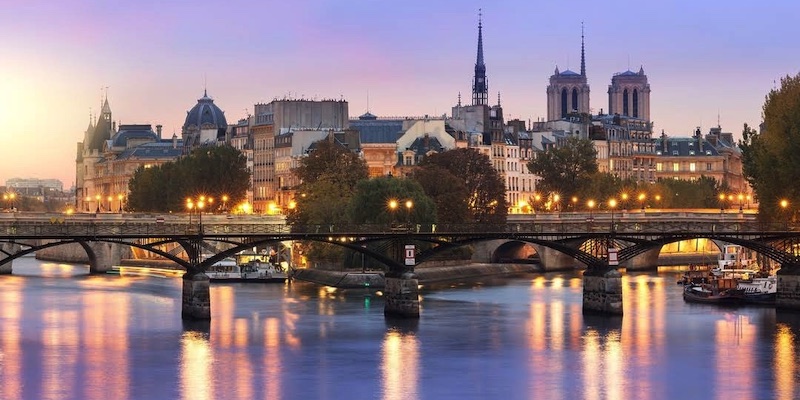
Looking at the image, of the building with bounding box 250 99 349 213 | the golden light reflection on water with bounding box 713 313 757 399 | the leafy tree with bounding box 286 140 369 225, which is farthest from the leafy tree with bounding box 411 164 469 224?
the building with bounding box 250 99 349 213

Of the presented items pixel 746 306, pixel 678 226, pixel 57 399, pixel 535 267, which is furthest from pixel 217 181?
pixel 57 399

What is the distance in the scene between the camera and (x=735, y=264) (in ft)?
406

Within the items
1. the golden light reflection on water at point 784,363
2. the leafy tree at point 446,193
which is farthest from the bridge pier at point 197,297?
the leafy tree at point 446,193

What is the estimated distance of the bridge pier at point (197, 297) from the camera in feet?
307

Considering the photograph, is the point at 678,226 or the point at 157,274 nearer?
the point at 678,226

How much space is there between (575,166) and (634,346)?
310 feet

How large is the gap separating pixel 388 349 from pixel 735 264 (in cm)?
4608

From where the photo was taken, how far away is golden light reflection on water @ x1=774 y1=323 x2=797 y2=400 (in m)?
70.8

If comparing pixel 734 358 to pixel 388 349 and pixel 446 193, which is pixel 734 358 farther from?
pixel 446 193

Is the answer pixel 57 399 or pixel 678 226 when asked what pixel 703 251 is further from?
pixel 57 399

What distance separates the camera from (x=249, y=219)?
14638cm

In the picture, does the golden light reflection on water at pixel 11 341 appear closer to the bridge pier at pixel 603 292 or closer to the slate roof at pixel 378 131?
the bridge pier at pixel 603 292

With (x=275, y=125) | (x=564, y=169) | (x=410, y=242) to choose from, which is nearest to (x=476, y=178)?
(x=564, y=169)

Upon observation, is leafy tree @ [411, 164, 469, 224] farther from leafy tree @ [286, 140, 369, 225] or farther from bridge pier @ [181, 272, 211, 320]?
bridge pier @ [181, 272, 211, 320]
